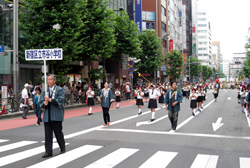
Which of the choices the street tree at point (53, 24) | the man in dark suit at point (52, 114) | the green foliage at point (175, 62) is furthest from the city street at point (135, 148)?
the green foliage at point (175, 62)

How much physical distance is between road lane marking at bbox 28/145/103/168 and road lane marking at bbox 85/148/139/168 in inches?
25.6

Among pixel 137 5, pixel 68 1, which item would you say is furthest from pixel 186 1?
pixel 68 1

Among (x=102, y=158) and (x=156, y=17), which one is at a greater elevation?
(x=156, y=17)

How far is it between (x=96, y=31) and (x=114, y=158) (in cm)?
1863

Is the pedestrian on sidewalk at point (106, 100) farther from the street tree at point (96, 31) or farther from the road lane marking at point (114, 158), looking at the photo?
the street tree at point (96, 31)

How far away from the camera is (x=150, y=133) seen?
373 inches

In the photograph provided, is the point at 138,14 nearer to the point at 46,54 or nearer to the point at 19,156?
the point at 46,54

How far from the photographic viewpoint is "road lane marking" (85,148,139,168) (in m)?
5.54

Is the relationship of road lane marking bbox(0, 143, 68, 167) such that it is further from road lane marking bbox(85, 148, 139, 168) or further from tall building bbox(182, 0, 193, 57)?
tall building bbox(182, 0, 193, 57)

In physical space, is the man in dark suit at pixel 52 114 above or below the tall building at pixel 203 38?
below

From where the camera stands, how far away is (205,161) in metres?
5.83

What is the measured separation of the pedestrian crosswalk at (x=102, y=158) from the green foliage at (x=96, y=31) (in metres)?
16.2

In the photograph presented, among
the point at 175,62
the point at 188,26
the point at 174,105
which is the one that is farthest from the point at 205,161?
the point at 188,26

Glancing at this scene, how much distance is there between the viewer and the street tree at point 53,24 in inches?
722
